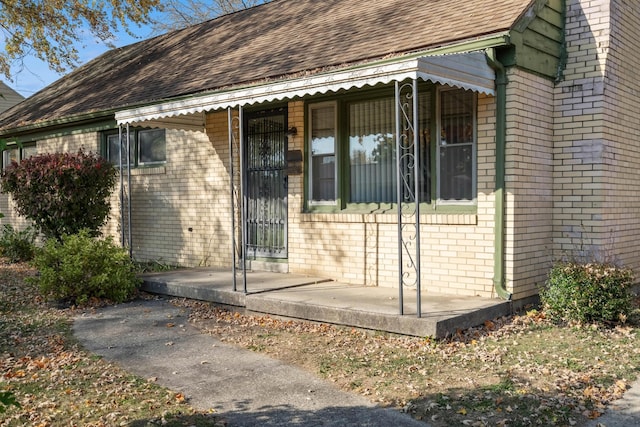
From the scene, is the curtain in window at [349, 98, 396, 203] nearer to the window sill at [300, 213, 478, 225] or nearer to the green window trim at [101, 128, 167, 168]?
the window sill at [300, 213, 478, 225]

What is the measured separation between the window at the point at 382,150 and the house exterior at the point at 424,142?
0.9 inches

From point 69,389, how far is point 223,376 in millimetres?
1284

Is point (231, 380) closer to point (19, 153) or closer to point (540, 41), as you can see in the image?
point (540, 41)

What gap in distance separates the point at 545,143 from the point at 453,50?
1.75 metres

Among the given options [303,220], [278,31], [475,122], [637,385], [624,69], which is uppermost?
[278,31]

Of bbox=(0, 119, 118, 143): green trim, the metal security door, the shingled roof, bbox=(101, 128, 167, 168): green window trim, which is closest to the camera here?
the shingled roof

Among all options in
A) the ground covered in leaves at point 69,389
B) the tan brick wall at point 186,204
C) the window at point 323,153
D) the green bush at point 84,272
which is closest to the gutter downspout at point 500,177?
the window at point 323,153

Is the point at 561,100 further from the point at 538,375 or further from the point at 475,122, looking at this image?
the point at 538,375

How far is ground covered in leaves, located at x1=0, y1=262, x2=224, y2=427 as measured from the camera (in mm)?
4496

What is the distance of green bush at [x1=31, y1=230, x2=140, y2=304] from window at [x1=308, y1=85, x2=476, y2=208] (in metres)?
3.02

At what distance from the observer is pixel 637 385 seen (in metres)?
5.14

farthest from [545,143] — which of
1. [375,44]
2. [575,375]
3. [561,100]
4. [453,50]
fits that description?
[575,375]

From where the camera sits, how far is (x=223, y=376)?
5.58 m

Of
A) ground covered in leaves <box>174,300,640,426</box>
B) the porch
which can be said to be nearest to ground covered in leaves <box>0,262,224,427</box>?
ground covered in leaves <box>174,300,640,426</box>
